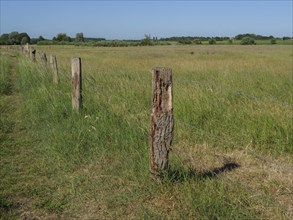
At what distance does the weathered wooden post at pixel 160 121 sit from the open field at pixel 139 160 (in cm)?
17

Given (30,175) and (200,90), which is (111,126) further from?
(200,90)

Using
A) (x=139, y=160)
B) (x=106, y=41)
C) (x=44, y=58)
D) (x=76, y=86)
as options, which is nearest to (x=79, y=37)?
(x=106, y=41)

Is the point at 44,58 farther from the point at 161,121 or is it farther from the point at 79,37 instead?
the point at 79,37

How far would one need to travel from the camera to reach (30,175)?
4348 millimetres

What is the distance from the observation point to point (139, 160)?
4.20 m

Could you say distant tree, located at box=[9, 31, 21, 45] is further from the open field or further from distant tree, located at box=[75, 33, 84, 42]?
the open field

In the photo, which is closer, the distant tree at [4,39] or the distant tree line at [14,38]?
the distant tree at [4,39]

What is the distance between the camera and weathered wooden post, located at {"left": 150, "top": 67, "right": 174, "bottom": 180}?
3.41 metres

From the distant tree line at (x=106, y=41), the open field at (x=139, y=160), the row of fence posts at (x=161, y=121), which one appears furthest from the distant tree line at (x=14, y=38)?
the row of fence posts at (x=161, y=121)

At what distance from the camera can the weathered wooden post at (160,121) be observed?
3.41m

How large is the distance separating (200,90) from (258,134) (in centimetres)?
223

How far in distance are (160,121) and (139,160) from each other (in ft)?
2.91

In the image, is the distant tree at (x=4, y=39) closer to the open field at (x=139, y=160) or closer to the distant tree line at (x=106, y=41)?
the distant tree line at (x=106, y=41)

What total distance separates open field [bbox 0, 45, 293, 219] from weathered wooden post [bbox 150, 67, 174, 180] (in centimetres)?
17
